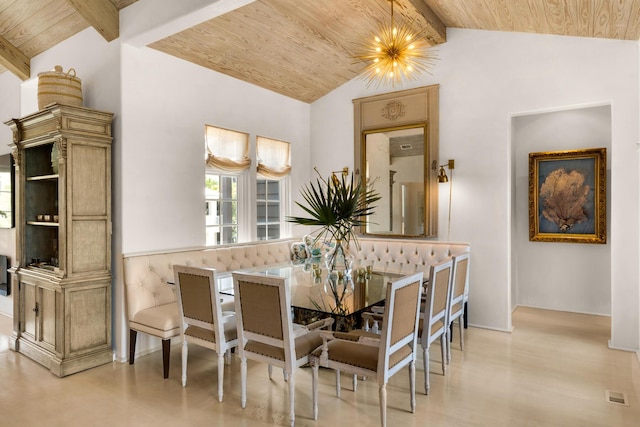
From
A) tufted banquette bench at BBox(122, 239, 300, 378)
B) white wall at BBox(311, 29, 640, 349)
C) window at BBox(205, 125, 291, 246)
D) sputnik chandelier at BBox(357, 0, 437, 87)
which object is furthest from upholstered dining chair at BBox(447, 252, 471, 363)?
window at BBox(205, 125, 291, 246)

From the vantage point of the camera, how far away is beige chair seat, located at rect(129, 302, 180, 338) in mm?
3273

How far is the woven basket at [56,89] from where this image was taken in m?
3.54

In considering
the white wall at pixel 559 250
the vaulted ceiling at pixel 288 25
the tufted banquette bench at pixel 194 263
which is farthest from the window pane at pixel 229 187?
the white wall at pixel 559 250

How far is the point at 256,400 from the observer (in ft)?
9.29

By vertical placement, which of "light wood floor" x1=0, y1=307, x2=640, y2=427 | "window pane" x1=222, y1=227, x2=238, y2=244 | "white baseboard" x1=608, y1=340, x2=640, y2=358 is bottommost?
"light wood floor" x1=0, y1=307, x2=640, y2=427

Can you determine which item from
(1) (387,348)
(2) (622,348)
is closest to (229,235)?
(1) (387,348)

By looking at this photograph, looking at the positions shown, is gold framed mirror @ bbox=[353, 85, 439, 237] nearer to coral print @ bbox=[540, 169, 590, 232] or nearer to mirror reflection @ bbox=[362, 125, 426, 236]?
mirror reflection @ bbox=[362, 125, 426, 236]

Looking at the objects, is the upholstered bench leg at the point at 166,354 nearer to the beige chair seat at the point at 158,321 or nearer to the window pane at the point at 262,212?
the beige chair seat at the point at 158,321

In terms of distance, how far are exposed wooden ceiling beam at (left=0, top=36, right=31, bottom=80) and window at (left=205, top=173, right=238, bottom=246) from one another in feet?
7.64

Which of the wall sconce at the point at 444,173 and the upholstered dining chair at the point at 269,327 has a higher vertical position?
the wall sconce at the point at 444,173

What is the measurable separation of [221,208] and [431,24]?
3.00m

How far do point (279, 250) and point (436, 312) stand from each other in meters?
2.45

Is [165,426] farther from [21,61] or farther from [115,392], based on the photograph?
[21,61]

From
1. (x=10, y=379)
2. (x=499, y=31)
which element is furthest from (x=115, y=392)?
(x=499, y=31)
